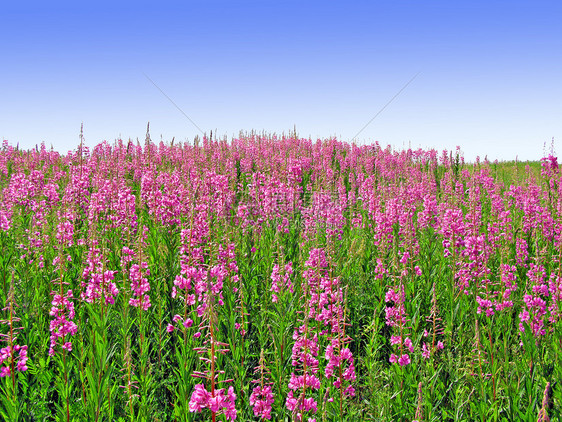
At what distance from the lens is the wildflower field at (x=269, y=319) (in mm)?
3080

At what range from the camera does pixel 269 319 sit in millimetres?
4480

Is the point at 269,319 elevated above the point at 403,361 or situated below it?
above

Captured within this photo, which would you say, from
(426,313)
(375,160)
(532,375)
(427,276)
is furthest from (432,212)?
(375,160)

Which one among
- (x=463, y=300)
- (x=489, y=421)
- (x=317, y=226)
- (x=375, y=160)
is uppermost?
(x=375, y=160)

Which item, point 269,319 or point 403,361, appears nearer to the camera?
point 403,361

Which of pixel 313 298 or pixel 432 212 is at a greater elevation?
pixel 432 212

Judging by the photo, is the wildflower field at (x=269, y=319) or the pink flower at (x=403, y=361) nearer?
the wildflower field at (x=269, y=319)

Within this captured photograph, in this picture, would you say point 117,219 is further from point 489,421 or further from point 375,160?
point 375,160

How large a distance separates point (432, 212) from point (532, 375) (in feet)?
13.4

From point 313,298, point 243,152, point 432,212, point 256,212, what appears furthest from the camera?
point 243,152

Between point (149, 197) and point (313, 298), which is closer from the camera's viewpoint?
point (313, 298)

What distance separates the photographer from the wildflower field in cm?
308

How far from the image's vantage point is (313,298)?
12.8 feet

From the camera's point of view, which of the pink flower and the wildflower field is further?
the pink flower
